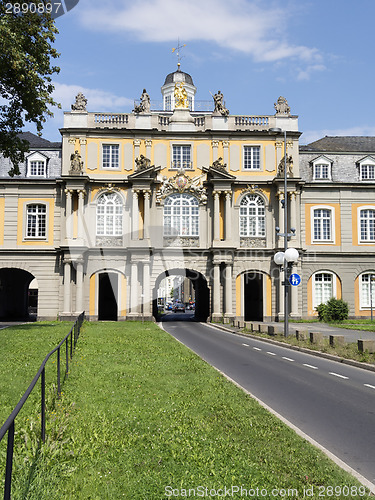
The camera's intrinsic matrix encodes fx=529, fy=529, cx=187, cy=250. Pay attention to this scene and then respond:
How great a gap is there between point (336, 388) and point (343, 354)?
6.14 meters

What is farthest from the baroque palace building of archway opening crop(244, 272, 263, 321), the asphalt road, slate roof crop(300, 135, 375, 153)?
the asphalt road

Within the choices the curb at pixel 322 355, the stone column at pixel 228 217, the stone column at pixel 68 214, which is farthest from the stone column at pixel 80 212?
the curb at pixel 322 355

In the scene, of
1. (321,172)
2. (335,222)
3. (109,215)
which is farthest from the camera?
(321,172)

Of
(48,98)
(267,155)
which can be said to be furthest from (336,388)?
(267,155)

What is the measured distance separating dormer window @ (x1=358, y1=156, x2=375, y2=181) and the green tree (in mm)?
30543

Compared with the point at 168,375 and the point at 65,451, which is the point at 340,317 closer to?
the point at 168,375

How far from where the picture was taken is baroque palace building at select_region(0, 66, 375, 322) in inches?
1724

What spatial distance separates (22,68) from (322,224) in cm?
3032

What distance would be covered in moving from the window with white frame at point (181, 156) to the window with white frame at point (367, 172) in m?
15.4

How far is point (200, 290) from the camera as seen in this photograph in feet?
Result: 167

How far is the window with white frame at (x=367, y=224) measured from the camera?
1820 inches

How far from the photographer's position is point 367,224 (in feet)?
152

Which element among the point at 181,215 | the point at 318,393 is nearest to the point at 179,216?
the point at 181,215

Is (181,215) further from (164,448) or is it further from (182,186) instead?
(164,448)
